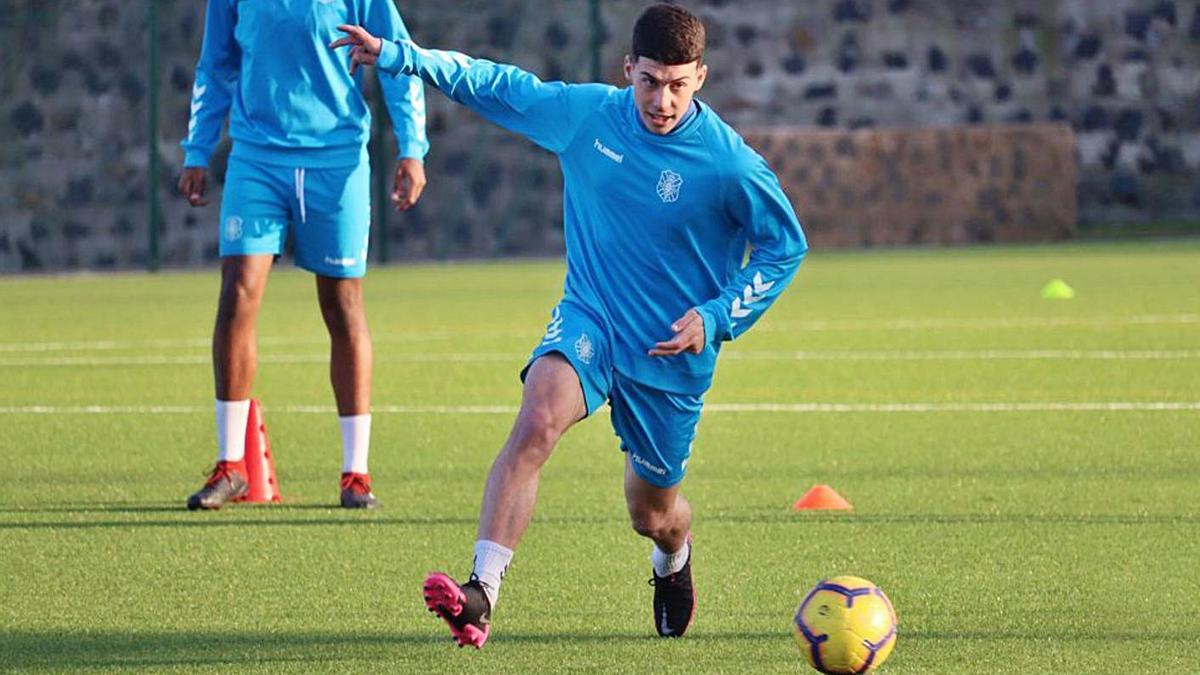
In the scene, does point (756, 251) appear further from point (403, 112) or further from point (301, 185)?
point (301, 185)

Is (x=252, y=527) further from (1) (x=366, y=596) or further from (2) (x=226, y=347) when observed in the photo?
(1) (x=366, y=596)

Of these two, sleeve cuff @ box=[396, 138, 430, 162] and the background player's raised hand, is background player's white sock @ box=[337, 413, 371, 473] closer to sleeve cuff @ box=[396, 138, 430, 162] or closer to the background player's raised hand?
sleeve cuff @ box=[396, 138, 430, 162]

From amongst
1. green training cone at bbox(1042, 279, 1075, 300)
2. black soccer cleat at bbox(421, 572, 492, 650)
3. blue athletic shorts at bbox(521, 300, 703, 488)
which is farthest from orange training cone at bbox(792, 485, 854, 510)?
green training cone at bbox(1042, 279, 1075, 300)

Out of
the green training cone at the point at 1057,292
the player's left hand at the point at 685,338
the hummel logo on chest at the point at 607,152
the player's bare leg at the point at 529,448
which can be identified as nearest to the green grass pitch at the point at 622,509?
the player's bare leg at the point at 529,448

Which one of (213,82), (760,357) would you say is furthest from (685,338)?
(760,357)

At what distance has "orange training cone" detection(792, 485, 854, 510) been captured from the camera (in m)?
7.84

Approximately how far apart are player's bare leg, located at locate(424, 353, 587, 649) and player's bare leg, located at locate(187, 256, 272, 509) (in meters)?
2.71

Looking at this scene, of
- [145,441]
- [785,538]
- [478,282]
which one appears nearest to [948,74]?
[478,282]

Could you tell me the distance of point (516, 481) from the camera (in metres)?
5.43

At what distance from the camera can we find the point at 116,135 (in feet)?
84.5

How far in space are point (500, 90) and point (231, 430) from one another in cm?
263

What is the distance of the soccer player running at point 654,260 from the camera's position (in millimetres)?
5617

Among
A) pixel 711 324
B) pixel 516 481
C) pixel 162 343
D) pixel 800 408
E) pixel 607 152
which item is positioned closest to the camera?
pixel 516 481

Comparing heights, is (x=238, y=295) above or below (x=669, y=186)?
below
